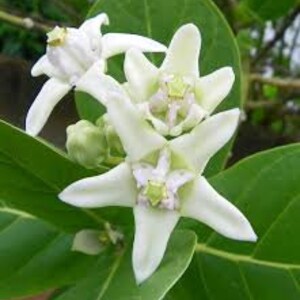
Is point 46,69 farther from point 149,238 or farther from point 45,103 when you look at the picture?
point 149,238

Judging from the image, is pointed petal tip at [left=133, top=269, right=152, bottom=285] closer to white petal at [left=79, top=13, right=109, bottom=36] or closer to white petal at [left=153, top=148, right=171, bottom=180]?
white petal at [left=153, top=148, right=171, bottom=180]

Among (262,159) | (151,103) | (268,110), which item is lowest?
(268,110)

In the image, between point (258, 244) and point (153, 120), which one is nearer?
point (153, 120)

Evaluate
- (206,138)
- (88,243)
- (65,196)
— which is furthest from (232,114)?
(88,243)

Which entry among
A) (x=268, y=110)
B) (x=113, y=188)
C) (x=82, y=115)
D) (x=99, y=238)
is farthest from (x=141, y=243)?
(x=268, y=110)

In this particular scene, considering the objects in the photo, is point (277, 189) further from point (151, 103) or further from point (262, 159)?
point (151, 103)
